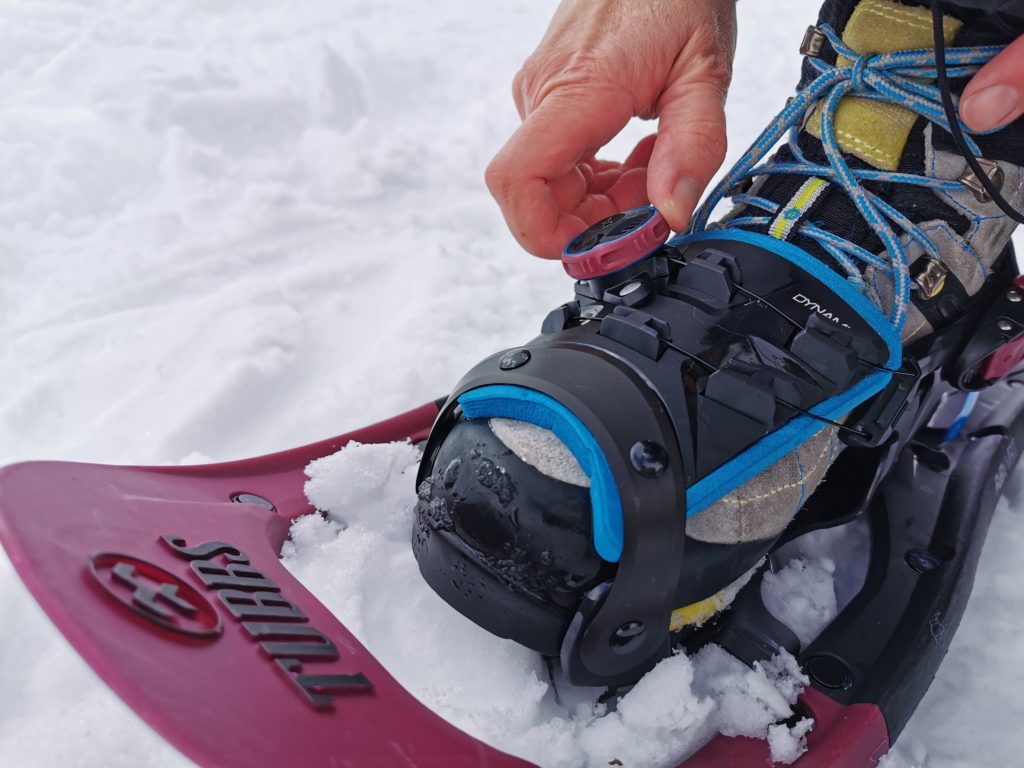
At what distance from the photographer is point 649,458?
638 mm

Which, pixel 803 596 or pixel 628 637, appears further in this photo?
pixel 803 596

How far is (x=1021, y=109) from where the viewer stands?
2.42 ft

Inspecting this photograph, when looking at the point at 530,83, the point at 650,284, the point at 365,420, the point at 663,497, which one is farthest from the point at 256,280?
the point at 663,497

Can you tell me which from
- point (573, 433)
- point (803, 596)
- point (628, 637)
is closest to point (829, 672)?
point (803, 596)

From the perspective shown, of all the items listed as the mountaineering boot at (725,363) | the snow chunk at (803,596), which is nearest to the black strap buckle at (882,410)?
the mountaineering boot at (725,363)

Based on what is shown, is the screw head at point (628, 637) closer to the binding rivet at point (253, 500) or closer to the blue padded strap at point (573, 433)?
the blue padded strap at point (573, 433)

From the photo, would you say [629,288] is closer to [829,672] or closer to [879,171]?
[879,171]

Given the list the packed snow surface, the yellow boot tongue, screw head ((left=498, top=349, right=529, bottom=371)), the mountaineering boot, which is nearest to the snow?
the packed snow surface

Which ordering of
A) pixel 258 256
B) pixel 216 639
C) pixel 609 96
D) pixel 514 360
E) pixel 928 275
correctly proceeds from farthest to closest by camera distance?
pixel 258 256 < pixel 609 96 < pixel 928 275 < pixel 514 360 < pixel 216 639

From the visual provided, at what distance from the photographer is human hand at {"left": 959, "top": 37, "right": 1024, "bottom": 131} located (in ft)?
2.38

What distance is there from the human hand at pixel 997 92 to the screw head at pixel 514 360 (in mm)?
440

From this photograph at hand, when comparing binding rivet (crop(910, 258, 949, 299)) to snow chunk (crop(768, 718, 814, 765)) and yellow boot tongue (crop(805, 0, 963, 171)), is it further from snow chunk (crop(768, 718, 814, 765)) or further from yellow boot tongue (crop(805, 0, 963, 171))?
snow chunk (crop(768, 718, 814, 765))

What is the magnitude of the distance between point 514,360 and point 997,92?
467mm

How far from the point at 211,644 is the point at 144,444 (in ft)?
1.86
